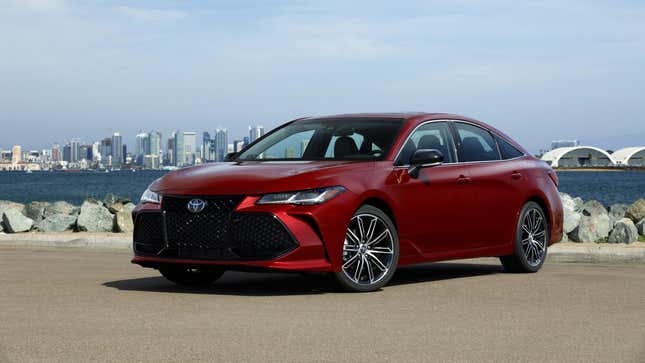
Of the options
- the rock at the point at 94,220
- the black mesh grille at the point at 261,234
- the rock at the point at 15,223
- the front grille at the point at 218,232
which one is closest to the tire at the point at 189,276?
the front grille at the point at 218,232

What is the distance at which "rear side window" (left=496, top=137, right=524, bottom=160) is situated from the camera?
39.3 ft

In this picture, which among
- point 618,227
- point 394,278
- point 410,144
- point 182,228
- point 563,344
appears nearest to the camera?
point 563,344

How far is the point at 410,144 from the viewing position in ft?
34.4

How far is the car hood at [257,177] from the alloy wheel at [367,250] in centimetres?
45

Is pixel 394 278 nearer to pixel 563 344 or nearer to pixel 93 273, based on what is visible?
pixel 93 273

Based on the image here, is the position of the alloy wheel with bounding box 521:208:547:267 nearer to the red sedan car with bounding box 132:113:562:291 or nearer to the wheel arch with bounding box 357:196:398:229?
the red sedan car with bounding box 132:113:562:291

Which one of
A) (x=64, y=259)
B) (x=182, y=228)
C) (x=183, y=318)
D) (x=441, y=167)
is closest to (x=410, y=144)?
(x=441, y=167)

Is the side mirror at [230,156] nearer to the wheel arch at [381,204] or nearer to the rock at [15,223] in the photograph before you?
the wheel arch at [381,204]

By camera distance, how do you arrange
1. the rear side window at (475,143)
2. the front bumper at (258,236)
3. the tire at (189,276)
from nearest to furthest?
the front bumper at (258,236), the tire at (189,276), the rear side window at (475,143)

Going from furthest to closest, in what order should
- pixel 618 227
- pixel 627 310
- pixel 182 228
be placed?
pixel 618 227 → pixel 182 228 → pixel 627 310

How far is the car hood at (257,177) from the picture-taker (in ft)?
30.3

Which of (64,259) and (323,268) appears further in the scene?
(64,259)

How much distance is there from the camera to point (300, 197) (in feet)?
30.3

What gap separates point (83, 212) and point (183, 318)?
13956 millimetres
